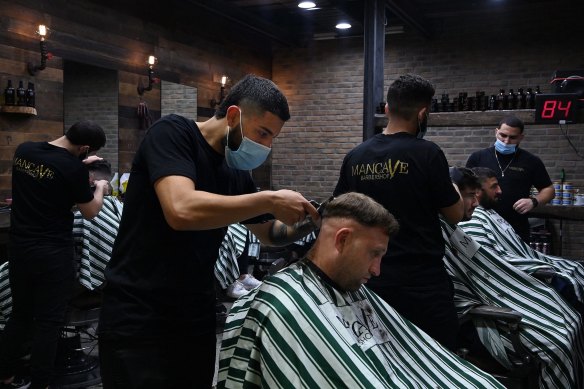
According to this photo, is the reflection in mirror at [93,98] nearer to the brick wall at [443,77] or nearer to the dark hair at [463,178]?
the brick wall at [443,77]

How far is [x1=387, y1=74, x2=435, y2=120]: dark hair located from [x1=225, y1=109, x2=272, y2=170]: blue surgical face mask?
79 cm

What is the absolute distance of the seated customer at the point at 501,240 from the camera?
2.97 m

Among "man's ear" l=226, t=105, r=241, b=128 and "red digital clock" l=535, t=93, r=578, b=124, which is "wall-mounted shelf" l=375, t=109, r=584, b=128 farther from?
"man's ear" l=226, t=105, r=241, b=128

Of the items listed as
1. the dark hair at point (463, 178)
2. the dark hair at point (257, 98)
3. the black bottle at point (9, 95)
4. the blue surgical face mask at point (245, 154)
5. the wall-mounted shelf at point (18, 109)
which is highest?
the black bottle at point (9, 95)

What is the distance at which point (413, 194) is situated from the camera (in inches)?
80.0

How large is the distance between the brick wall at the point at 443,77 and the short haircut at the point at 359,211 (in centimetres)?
579

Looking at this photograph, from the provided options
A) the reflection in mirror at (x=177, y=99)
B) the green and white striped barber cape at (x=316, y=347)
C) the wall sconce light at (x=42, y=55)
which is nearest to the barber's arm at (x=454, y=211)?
the green and white striped barber cape at (x=316, y=347)

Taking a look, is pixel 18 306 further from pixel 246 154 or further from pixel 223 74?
pixel 223 74

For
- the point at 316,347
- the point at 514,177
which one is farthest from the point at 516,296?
the point at 316,347

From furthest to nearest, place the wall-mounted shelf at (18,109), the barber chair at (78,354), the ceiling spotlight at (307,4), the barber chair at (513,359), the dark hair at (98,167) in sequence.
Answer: the ceiling spotlight at (307,4)
the wall-mounted shelf at (18,109)
the dark hair at (98,167)
the barber chair at (78,354)
the barber chair at (513,359)

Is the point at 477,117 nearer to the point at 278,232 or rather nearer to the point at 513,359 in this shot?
the point at 513,359

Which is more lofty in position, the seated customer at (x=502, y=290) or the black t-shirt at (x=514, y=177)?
the black t-shirt at (x=514, y=177)

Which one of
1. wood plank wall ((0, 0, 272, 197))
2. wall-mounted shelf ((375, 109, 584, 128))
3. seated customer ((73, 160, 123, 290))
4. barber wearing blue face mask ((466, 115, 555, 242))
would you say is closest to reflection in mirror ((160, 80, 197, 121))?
wood plank wall ((0, 0, 272, 197))

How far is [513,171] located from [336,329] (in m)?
2.81
